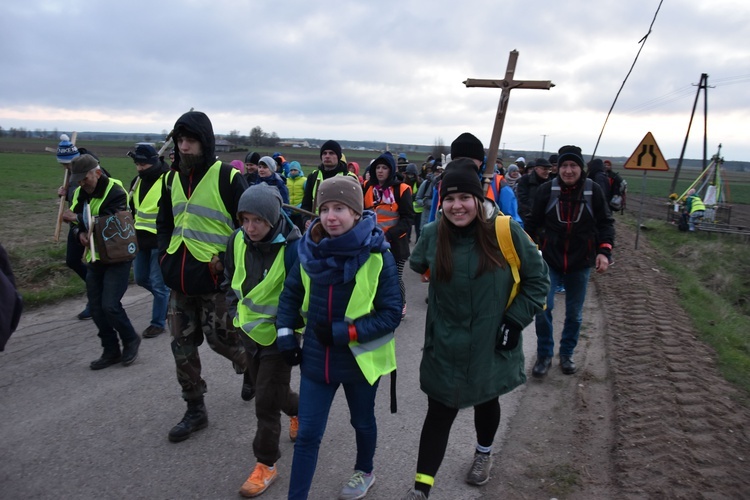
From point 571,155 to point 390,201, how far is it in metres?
2.30

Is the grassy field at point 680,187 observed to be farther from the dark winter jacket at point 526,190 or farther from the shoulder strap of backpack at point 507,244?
the shoulder strap of backpack at point 507,244

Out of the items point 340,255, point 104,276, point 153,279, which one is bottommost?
point 153,279

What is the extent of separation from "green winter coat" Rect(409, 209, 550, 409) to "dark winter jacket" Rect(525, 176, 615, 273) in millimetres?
1937

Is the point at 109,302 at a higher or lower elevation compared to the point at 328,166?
lower

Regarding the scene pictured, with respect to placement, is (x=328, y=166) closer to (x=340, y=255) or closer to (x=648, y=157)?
(x=340, y=255)

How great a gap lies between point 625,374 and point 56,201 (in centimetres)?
1950

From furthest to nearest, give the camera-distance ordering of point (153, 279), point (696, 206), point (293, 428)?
point (696, 206)
point (153, 279)
point (293, 428)

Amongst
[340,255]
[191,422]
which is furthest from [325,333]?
[191,422]

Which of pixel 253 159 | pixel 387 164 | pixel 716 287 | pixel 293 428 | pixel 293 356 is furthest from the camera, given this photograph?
pixel 716 287

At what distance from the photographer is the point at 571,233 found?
15.8ft

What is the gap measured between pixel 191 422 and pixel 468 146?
3104mm

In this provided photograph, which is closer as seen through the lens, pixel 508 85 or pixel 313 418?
pixel 313 418

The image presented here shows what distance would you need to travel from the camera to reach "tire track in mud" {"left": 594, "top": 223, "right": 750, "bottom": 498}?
329cm

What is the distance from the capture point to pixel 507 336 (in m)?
3.01
